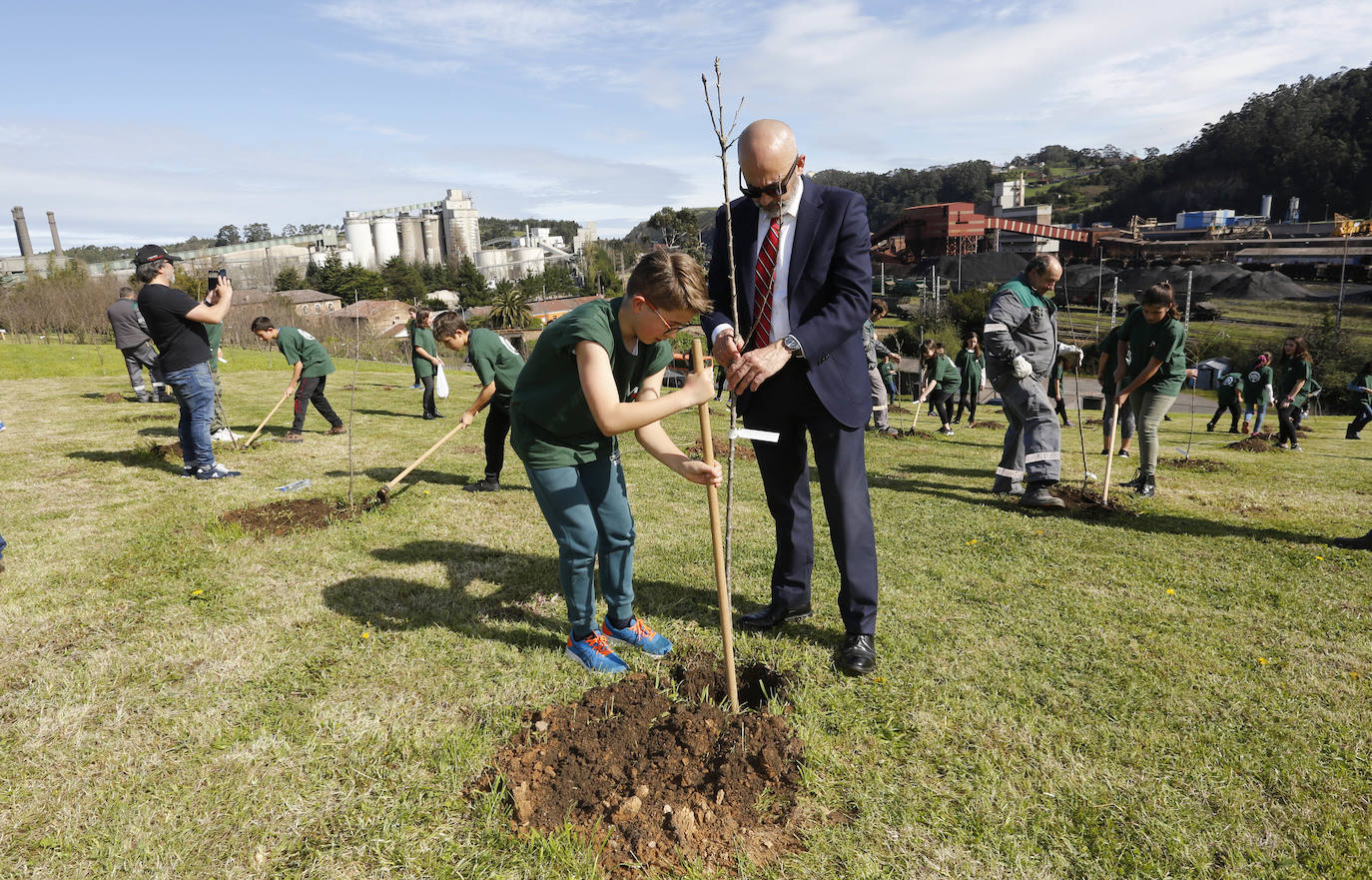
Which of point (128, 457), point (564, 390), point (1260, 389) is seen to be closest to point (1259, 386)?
point (1260, 389)

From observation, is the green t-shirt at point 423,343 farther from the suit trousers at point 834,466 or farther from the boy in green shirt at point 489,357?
the suit trousers at point 834,466

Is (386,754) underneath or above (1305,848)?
above

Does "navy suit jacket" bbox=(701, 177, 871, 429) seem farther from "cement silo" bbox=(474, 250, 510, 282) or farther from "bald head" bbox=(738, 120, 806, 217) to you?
"cement silo" bbox=(474, 250, 510, 282)

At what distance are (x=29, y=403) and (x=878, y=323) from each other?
52338 mm

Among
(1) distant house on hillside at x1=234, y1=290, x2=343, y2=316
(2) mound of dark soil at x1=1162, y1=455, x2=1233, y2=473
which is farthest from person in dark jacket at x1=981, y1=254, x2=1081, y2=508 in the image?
(1) distant house on hillside at x1=234, y1=290, x2=343, y2=316

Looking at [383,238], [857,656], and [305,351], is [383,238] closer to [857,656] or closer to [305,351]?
[305,351]

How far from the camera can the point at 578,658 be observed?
332 centimetres

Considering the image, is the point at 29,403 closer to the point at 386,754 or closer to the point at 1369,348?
the point at 386,754

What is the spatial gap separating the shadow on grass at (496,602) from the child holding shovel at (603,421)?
1.18 ft

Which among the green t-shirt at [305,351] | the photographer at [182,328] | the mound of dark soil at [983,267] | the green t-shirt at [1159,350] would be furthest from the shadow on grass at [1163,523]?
the mound of dark soil at [983,267]

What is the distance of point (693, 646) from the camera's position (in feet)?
11.4

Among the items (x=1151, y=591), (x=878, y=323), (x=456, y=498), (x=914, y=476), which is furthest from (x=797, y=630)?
(x=878, y=323)

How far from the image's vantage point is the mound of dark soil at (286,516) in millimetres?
5301

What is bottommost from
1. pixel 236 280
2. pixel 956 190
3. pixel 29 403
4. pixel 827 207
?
pixel 29 403
